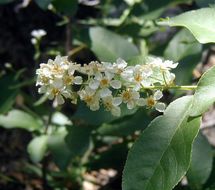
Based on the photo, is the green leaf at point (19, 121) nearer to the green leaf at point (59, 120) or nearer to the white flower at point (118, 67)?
the green leaf at point (59, 120)

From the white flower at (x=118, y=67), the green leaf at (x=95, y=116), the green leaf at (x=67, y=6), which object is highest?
the white flower at (x=118, y=67)

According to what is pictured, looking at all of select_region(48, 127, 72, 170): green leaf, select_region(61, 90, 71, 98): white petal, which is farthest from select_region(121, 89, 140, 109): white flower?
select_region(48, 127, 72, 170): green leaf

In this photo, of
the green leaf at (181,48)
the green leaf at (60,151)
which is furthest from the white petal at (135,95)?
the green leaf at (60,151)

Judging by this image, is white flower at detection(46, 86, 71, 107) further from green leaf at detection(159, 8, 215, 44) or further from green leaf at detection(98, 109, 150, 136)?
green leaf at detection(98, 109, 150, 136)

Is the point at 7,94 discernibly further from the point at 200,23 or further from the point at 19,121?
the point at 200,23

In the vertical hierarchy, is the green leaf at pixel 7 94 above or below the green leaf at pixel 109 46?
below
